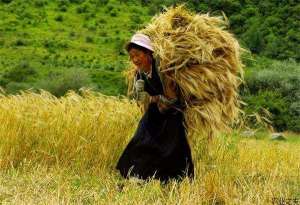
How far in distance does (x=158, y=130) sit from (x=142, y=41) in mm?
822

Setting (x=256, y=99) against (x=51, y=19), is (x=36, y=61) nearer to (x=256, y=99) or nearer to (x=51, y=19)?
(x=51, y=19)

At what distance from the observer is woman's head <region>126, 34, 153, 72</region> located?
596cm

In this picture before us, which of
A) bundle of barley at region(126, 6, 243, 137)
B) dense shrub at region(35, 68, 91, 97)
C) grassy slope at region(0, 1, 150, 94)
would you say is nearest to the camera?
bundle of barley at region(126, 6, 243, 137)

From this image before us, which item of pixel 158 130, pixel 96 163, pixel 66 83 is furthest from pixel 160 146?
pixel 66 83

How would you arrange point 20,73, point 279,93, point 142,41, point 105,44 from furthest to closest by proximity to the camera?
point 105,44, point 20,73, point 279,93, point 142,41

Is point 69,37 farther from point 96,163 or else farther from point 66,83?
point 96,163

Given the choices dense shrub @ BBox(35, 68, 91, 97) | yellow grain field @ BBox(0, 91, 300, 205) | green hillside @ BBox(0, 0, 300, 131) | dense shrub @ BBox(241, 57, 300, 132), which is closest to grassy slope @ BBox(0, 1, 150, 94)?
green hillside @ BBox(0, 0, 300, 131)

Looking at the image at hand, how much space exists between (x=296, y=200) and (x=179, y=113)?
4.48 ft

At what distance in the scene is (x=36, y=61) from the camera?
160 feet

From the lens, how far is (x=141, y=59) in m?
6.02

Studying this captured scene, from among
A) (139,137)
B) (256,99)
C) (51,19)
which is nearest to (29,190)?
(139,137)

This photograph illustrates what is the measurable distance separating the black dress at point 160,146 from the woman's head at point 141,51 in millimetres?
105

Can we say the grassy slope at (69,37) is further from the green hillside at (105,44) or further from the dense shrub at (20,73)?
the dense shrub at (20,73)

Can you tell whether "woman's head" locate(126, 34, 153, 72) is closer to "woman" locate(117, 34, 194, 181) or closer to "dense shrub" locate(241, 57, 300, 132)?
"woman" locate(117, 34, 194, 181)
